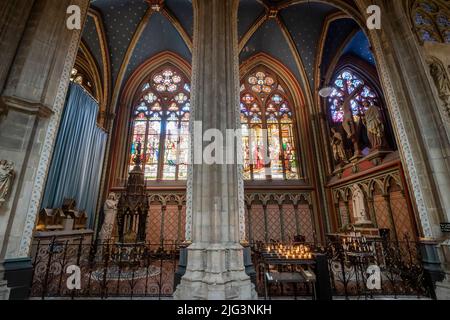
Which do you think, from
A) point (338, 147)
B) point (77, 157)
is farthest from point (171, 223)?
point (338, 147)

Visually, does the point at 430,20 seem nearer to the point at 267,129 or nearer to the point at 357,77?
the point at 357,77

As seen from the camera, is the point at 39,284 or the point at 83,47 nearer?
the point at 39,284

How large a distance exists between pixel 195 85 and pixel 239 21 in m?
7.92

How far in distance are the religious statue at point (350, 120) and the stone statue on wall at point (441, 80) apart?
12.1 feet

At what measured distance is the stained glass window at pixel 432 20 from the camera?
690 centimetres

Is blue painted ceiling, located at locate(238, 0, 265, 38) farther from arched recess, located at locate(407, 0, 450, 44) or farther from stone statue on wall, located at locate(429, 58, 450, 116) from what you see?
stone statue on wall, located at locate(429, 58, 450, 116)

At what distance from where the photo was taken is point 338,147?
35.0ft

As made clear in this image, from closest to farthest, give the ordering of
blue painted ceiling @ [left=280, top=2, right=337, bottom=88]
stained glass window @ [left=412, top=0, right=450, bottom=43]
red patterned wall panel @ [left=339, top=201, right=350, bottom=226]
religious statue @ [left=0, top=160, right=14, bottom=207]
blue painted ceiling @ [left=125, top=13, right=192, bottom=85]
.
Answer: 1. religious statue @ [left=0, top=160, right=14, bottom=207]
2. stained glass window @ [left=412, top=0, right=450, bottom=43]
3. red patterned wall panel @ [left=339, top=201, right=350, bottom=226]
4. blue painted ceiling @ [left=280, top=2, right=337, bottom=88]
5. blue painted ceiling @ [left=125, top=13, right=192, bottom=85]

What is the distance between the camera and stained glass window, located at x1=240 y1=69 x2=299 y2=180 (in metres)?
12.3

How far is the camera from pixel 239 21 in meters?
11.5

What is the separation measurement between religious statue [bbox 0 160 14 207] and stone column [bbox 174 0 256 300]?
3525mm

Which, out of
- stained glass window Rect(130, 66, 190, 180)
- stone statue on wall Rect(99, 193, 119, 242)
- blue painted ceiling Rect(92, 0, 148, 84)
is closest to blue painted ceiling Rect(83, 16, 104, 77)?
blue painted ceiling Rect(92, 0, 148, 84)
